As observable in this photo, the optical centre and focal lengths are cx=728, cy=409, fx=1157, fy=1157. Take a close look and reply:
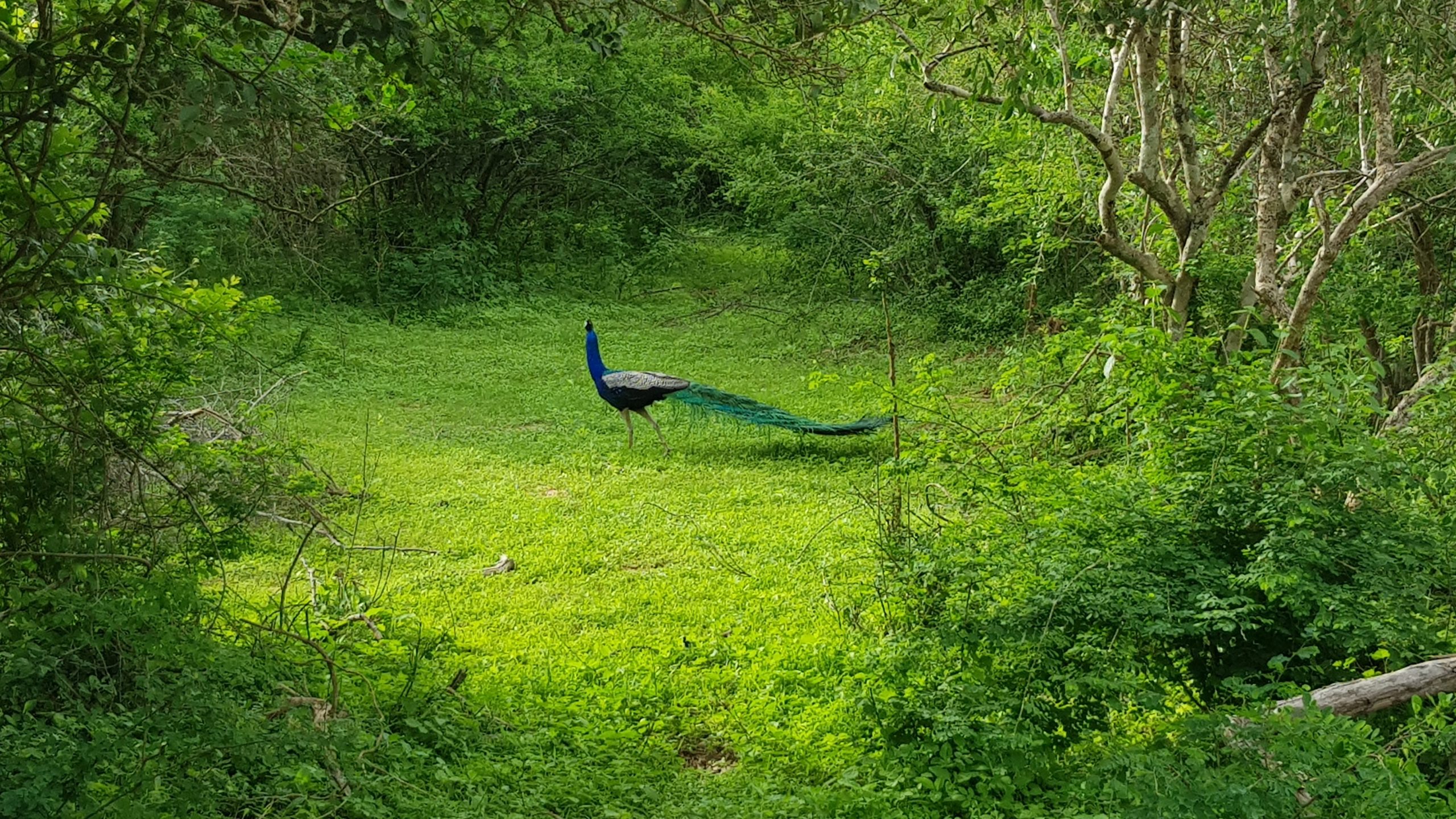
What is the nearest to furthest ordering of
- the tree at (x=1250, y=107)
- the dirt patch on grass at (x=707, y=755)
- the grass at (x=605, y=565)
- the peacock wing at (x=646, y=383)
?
1. the grass at (x=605, y=565)
2. the dirt patch on grass at (x=707, y=755)
3. the tree at (x=1250, y=107)
4. the peacock wing at (x=646, y=383)

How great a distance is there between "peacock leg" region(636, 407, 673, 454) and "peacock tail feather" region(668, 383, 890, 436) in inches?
10.7

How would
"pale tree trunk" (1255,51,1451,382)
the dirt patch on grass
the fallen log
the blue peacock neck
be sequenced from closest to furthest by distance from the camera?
the fallen log, the dirt patch on grass, "pale tree trunk" (1255,51,1451,382), the blue peacock neck

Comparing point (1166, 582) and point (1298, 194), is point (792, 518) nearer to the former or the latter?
point (1298, 194)

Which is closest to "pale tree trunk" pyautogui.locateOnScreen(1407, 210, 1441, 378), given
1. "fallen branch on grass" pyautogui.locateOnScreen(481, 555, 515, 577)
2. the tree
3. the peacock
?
the tree

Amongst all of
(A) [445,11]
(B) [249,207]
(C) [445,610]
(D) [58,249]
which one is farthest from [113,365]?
(B) [249,207]

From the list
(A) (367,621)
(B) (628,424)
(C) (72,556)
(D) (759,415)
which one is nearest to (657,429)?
(B) (628,424)

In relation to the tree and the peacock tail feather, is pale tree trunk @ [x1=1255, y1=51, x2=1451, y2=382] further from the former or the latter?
the peacock tail feather

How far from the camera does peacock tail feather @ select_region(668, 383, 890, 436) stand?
9.70 m

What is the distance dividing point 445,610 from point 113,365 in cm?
242

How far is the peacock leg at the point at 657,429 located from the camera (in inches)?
385

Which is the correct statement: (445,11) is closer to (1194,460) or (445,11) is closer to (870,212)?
(1194,460)

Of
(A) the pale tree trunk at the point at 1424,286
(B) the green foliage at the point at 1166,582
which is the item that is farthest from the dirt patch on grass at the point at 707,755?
(A) the pale tree trunk at the point at 1424,286

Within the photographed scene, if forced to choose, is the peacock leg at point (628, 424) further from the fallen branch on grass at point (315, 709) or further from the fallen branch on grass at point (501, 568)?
the fallen branch on grass at point (315, 709)

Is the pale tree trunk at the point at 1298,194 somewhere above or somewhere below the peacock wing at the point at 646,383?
above
